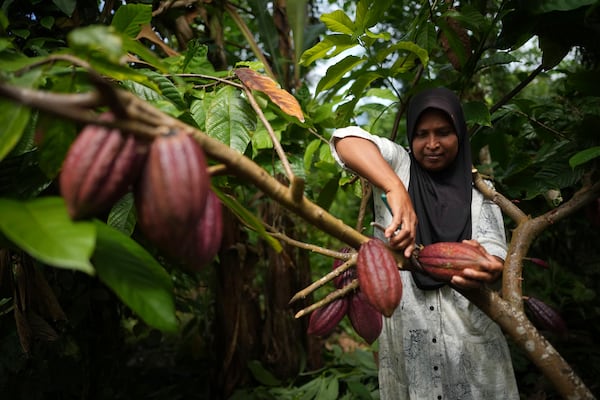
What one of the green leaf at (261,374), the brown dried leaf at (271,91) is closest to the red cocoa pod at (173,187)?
the brown dried leaf at (271,91)

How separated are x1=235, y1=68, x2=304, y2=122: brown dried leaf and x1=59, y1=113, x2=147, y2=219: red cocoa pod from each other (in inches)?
15.2

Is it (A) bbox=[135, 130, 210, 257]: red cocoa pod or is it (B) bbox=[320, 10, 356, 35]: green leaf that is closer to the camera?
(A) bbox=[135, 130, 210, 257]: red cocoa pod

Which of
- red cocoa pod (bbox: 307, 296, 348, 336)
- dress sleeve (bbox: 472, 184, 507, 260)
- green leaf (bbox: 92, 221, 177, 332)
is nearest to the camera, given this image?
green leaf (bbox: 92, 221, 177, 332)

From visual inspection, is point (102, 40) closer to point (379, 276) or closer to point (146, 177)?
point (146, 177)

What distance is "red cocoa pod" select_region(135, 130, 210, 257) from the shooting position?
448 millimetres

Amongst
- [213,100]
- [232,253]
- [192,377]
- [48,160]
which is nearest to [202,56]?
[213,100]

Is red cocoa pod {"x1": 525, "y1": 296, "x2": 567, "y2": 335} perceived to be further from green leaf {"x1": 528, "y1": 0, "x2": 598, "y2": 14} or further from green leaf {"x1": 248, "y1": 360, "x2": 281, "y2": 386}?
green leaf {"x1": 248, "y1": 360, "x2": 281, "y2": 386}

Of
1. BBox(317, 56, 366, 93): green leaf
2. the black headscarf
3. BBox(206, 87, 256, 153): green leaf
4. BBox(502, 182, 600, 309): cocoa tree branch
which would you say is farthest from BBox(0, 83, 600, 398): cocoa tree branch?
BBox(317, 56, 366, 93): green leaf

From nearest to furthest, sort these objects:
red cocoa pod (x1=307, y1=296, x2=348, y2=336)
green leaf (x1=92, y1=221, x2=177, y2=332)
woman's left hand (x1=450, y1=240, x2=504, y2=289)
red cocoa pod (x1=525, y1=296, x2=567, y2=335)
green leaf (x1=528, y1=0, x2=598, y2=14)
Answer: green leaf (x1=92, y1=221, x2=177, y2=332) → woman's left hand (x1=450, y1=240, x2=504, y2=289) → green leaf (x1=528, y1=0, x2=598, y2=14) → red cocoa pod (x1=307, y1=296, x2=348, y2=336) → red cocoa pod (x1=525, y1=296, x2=567, y2=335)

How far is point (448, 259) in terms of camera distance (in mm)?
785

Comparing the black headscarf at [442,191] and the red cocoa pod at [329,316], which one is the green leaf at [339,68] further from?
the red cocoa pod at [329,316]

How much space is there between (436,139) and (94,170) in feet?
3.57

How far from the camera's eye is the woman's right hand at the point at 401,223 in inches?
30.8

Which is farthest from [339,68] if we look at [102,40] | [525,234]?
[102,40]
